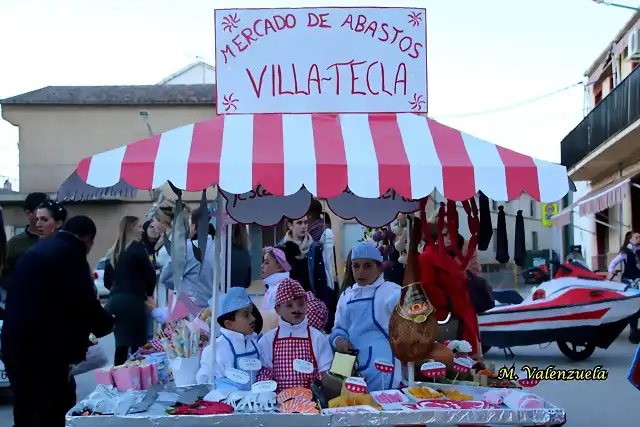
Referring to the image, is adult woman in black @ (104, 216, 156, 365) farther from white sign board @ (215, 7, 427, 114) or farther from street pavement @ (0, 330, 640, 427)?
white sign board @ (215, 7, 427, 114)

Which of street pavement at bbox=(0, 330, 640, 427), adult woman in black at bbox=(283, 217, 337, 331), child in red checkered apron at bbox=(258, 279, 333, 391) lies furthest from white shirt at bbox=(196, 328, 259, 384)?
street pavement at bbox=(0, 330, 640, 427)

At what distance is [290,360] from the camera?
4.62 m

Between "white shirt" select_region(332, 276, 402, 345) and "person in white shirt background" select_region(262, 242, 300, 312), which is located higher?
"person in white shirt background" select_region(262, 242, 300, 312)

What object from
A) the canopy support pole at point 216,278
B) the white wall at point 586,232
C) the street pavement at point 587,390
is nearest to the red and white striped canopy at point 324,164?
the canopy support pole at point 216,278

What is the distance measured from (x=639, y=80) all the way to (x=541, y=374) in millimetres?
12285

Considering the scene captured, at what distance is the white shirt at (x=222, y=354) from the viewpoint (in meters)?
4.54

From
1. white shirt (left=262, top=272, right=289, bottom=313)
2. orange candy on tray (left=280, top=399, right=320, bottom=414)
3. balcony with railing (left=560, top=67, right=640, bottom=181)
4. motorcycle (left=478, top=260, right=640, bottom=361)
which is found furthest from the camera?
balcony with railing (left=560, top=67, right=640, bottom=181)

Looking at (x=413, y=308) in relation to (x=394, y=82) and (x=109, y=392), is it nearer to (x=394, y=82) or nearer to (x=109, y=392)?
(x=394, y=82)

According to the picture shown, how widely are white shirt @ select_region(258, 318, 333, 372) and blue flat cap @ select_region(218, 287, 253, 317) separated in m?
0.28

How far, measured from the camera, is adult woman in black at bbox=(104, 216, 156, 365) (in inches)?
244

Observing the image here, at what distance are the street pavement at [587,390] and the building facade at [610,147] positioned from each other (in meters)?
6.78

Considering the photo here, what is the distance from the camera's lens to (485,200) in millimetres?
5027

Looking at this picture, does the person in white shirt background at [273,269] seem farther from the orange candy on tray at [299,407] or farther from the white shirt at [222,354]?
the orange candy on tray at [299,407]

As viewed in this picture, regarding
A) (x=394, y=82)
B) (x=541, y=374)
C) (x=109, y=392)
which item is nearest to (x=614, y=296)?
(x=541, y=374)
